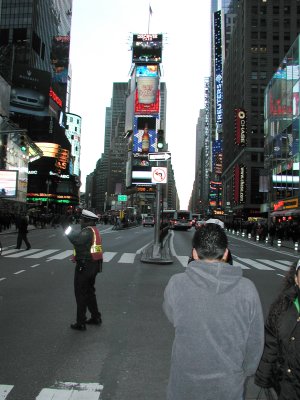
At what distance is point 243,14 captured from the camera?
4343 inches

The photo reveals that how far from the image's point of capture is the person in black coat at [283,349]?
2.61m

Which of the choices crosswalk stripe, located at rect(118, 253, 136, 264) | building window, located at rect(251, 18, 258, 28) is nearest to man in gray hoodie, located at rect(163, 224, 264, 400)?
crosswalk stripe, located at rect(118, 253, 136, 264)

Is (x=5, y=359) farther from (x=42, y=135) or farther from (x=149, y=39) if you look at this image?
(x=149, y=39)

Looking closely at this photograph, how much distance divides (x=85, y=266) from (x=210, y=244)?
4.50 meters

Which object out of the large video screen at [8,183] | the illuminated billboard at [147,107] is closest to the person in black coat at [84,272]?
the large video screen at [8,183]

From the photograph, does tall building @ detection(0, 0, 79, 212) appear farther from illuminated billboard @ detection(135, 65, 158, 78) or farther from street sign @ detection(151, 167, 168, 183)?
street sign @ detection(151, 167, 168, 183)

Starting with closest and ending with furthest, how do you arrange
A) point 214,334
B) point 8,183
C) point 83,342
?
point 214,334 → point 83,342 → point 8,183

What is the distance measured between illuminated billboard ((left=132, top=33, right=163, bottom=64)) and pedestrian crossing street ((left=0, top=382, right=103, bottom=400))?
414 feet

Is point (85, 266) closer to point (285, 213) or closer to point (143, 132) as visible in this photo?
point (285, 213)

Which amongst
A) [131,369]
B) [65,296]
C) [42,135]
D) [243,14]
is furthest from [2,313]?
[243,14]

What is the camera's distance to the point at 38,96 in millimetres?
103375

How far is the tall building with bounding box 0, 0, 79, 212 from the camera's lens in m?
102

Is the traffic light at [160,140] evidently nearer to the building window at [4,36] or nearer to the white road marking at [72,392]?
the white road marking at [72,392]

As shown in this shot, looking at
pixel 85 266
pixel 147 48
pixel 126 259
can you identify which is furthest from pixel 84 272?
pixel 147 48
